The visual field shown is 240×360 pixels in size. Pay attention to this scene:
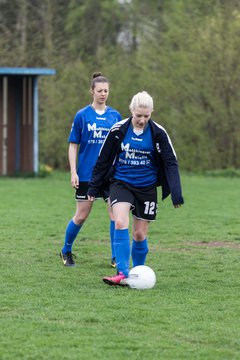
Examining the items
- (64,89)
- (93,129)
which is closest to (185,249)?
(93,129)

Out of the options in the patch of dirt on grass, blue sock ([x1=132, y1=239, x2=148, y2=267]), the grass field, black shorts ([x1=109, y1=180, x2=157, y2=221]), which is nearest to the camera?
the grass field

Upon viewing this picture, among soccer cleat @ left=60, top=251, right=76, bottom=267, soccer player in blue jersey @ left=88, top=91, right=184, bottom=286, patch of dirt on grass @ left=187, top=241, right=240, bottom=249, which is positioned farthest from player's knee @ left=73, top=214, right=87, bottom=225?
patch of dirt on grass @ left=187, top=241, right=240, bottom=249

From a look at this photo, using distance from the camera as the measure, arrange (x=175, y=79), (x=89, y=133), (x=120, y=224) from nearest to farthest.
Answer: (x=120, y=224) < (x=89, y=133) < (x=175, y=79)

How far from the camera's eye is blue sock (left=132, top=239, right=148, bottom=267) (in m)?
7.42

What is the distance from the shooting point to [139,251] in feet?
24.5

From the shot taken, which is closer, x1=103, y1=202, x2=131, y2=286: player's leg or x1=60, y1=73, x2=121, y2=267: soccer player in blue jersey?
x1=103, y1=202, x2=131, y2=286: player's leg

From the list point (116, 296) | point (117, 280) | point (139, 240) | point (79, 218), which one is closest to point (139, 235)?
point (139, 240)

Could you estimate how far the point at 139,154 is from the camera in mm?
7230

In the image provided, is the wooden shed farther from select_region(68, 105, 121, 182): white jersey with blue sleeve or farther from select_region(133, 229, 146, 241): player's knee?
select_region(133, 229, 146, 241): player's knee

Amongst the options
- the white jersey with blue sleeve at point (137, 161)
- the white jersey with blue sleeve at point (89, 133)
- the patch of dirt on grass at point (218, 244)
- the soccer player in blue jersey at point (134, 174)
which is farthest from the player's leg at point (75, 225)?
the patch of dirt on grass at point (218, 244)

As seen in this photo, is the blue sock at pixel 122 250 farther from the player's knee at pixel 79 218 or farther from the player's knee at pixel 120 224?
the player's knee at pixel 79 218

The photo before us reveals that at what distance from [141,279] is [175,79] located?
1838 cm

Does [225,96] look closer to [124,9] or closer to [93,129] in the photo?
→ [124,9]

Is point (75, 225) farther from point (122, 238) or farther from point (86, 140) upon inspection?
point (122, 238)
